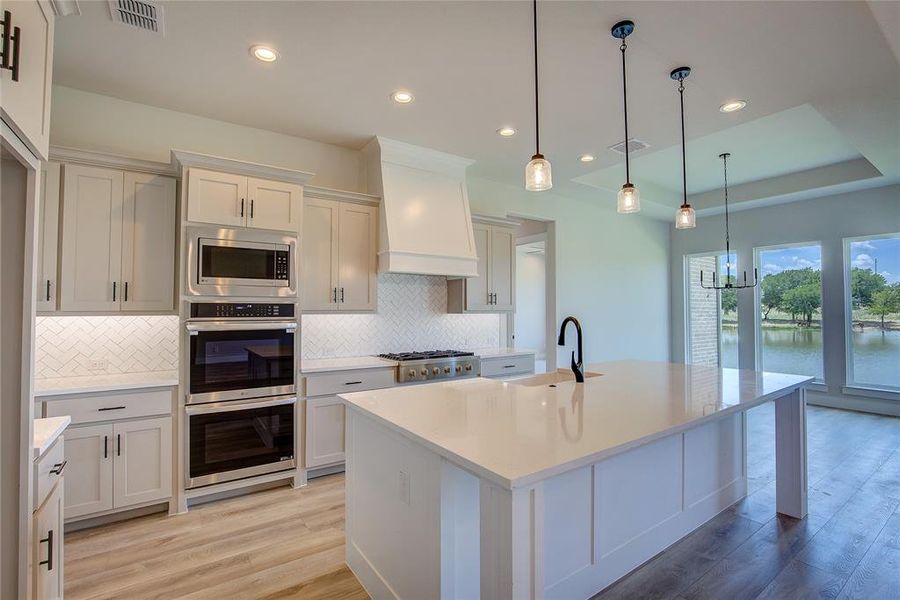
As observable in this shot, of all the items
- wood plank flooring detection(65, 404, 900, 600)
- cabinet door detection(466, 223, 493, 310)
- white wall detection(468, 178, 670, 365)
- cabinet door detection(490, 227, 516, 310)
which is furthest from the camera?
white wall detection(468, 178, 670, 365)

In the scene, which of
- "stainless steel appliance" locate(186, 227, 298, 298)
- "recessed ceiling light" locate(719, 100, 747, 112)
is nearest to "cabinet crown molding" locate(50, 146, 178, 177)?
"stainless steel appliance" locate(186, 227, 298, 298)

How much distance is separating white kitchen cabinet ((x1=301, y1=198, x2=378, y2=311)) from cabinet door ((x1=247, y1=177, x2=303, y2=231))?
21 cm

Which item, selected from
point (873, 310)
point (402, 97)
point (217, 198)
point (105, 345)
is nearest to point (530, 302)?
point (873, 310)

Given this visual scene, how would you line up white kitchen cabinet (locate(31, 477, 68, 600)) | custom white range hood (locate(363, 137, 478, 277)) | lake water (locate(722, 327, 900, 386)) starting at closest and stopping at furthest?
white kitchen cabinet (locate(31, 477, 68, 600)), custom white range hood (locate(363, 137, 478, 277)), lake water (locate(722, 327, 900, 386))

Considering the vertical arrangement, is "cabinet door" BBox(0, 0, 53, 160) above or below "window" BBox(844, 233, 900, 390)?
above

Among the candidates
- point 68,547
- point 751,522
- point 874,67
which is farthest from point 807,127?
point 68,547

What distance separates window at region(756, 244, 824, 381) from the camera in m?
6.04

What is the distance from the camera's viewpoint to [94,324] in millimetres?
2998

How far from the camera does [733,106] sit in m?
3.21

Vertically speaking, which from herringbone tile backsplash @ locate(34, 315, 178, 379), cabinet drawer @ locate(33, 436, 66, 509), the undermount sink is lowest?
cabinet drawer @ locate(33, 436, 66, 509)

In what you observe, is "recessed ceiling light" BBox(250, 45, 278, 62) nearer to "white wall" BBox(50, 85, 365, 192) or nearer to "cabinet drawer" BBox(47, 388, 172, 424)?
"white wall" BBox(50, 85, 365, 192)

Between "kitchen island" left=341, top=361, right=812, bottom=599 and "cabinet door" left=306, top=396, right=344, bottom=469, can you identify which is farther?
"cabinet door" left=306, top=396, right=344, bottom=469

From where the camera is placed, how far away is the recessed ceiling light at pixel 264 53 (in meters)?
2.50

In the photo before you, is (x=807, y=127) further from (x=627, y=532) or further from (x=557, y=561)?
(x=557, y=561)
